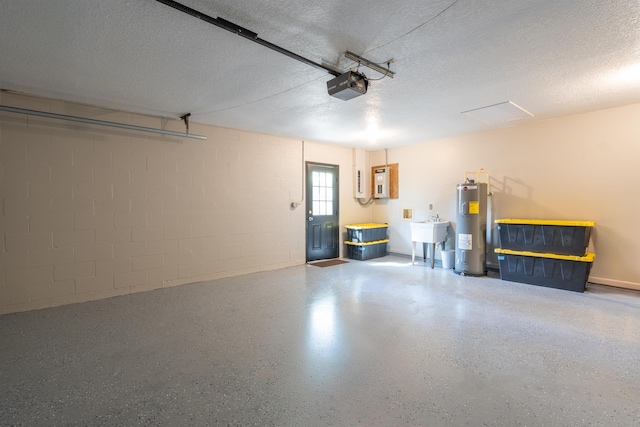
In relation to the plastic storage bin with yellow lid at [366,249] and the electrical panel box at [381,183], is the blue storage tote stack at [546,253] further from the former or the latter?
the electrical panel box at [381,183]

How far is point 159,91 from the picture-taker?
338 centimetres

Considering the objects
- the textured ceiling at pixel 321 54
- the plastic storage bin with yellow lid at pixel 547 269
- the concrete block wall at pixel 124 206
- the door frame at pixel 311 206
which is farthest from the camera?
the door frame at pixel 311 206

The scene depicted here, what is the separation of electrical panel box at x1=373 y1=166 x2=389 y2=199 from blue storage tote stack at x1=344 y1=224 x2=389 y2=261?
730 mm

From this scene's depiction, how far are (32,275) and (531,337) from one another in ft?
17.2

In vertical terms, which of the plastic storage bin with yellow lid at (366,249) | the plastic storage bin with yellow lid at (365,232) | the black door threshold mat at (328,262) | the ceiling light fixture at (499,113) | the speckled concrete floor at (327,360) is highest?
the ceiling light fixture at (499,113)

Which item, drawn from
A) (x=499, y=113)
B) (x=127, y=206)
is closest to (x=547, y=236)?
(x=499, y=113)

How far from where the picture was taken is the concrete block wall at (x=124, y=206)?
11.2ft

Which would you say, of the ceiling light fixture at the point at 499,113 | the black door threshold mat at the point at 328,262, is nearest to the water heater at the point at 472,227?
the ceiling light fixture at the point at 499,113

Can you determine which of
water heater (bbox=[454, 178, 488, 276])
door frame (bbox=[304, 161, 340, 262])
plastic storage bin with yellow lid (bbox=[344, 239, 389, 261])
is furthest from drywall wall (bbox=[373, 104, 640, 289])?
door frame (bbox=[304, 161, 340, 262])

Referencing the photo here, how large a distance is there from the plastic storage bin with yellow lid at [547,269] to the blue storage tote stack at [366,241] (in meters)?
2.47

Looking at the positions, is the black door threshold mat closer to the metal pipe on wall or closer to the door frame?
the door frame

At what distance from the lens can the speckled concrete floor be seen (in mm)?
1739

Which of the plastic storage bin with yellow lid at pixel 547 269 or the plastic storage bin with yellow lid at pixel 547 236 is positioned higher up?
the plastic storage bin with yellow lid at pixel 547 236

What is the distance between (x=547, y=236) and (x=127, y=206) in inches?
228
